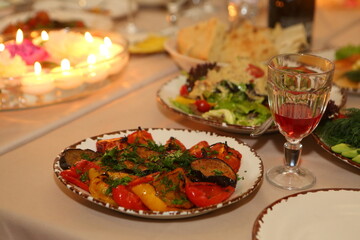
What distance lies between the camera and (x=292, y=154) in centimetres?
124

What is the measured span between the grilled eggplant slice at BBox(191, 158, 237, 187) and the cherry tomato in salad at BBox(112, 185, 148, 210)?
0.13 m

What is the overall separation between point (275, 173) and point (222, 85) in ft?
1.42

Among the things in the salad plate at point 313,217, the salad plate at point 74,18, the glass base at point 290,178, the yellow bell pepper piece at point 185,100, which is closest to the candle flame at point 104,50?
the yellow bell pepper piece at point 185,100

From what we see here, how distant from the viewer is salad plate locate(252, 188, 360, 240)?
3.25ft

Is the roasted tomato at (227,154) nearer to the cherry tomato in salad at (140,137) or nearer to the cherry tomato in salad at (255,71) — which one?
the cherry tomato in salad at (140,137)

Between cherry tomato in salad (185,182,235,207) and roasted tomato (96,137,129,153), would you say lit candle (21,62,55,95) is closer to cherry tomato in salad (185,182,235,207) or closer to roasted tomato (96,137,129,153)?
roasted tomato (96,137,129,153)

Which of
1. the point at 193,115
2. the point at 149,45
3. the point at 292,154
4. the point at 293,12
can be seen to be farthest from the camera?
the point at 149,45

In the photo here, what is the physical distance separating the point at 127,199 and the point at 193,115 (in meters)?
0.49

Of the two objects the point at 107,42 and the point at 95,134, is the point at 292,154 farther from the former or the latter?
the point at 107,42

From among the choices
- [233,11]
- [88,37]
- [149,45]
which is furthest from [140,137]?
[233,11]

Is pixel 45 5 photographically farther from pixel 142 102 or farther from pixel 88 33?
pixel 142 102

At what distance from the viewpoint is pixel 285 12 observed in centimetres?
221

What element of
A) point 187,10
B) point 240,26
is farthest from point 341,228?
point 187,10

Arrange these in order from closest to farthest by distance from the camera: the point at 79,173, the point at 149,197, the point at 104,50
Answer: the point at 149,197 → the point at 79,173 → the point at 104,50
